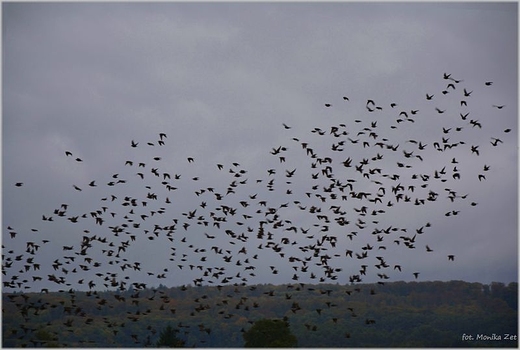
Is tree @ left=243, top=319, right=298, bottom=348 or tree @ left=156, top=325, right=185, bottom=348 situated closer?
tree @ left=243, top=319, right=298, bottom=348

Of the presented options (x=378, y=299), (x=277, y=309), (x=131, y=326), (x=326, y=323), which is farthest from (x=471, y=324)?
(x=131, y=326)

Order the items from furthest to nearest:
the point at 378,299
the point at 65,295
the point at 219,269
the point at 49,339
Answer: the point at 65,295 → the point at 378,299 → the point at 49,339 → the point at 219,269

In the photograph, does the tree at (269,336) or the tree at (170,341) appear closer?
the tree at (269,336)

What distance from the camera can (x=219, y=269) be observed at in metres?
33.9

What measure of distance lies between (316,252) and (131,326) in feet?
138

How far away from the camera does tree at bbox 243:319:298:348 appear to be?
153 ft

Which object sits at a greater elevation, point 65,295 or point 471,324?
point 65,295

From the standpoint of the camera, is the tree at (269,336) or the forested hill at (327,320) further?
the forested hill at (327,320)

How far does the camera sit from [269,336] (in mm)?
47531

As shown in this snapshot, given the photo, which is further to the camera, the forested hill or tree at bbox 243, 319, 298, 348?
the forested hill

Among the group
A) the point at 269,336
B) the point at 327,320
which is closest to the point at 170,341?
the point at 269,336

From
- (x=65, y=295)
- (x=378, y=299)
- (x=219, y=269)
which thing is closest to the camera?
(x=219, y=269)

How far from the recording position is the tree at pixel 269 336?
153 feet

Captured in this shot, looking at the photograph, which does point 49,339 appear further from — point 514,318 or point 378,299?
point 514,318
